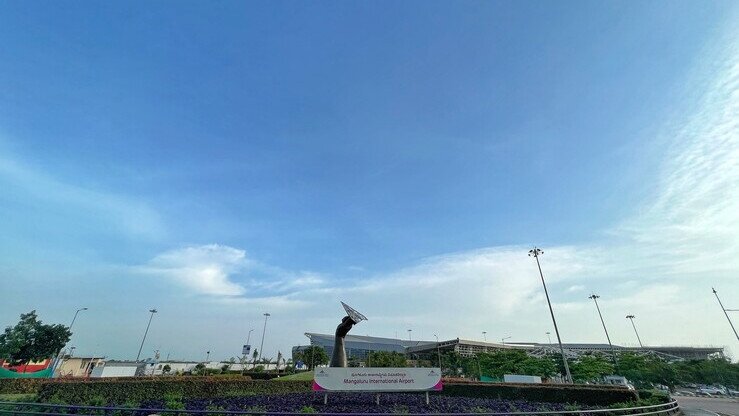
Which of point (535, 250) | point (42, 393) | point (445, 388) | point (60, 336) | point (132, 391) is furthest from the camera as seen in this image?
point (60, 336)

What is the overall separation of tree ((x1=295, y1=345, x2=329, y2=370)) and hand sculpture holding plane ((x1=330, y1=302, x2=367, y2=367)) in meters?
52.7

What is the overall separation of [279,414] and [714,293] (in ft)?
248

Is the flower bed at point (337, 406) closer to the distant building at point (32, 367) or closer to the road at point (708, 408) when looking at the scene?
the road at point (708, 408)

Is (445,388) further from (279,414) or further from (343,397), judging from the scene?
(279,414)

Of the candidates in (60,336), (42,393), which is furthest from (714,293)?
(60,336)

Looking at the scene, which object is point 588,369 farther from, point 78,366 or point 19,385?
point 78,366

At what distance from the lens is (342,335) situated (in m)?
25.0

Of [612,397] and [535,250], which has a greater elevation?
[535,250]

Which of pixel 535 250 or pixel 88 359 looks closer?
pixel 535 250

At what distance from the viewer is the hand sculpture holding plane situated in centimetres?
2459

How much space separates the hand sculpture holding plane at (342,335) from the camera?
24594 millimetres

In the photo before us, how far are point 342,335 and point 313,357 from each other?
54.1 m

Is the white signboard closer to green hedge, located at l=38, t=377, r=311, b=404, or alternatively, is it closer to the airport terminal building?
green hedge, located at l=38, t=377, r=311, b=404

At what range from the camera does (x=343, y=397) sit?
18656mm
